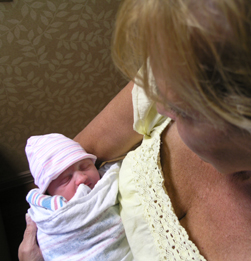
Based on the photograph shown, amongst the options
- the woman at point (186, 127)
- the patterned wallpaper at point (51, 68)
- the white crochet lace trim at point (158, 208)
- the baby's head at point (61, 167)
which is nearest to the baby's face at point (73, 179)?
the baby's head at point (61, 167)

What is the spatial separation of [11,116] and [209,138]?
1493 mm

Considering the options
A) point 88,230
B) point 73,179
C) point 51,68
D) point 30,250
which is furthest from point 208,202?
point 51,68

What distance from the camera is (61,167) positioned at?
88cm

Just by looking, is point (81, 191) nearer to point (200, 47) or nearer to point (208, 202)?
point (208, 202)

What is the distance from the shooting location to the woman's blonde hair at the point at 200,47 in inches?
10.9

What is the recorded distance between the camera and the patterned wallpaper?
1332 mm

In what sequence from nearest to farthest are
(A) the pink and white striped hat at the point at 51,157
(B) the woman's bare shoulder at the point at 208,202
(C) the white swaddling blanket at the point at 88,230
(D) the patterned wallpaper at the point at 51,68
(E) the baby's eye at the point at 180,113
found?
1. (E) the baby's eye at the point at 180,113
2. (B) the woman's bare shoulder at the point at 208,202
3. (C) the white swaddling blanket at the point at 88,230
4. (A) the pink and white striped hat at the point at 51,157
5. (D) the patterned wallpaper at the point at 51,68

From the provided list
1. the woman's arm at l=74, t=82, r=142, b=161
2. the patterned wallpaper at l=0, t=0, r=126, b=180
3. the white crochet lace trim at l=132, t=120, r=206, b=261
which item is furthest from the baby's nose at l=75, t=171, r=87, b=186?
the patterned wallpaper at l=0, t=0, r=126, b=180

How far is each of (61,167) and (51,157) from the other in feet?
0.24

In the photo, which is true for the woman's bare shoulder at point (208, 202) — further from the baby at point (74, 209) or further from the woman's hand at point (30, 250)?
the woman's hand at point (30, 250)

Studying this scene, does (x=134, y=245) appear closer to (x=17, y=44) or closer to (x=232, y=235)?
(x=232, y=235)

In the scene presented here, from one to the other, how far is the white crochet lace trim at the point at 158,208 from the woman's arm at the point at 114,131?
15 cm

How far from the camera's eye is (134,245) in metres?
0.67

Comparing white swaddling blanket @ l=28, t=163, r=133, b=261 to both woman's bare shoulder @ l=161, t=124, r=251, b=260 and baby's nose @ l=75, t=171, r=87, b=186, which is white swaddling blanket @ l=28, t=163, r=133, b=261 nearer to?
baby's nose @ l=75, t=171, r=87, b=186
